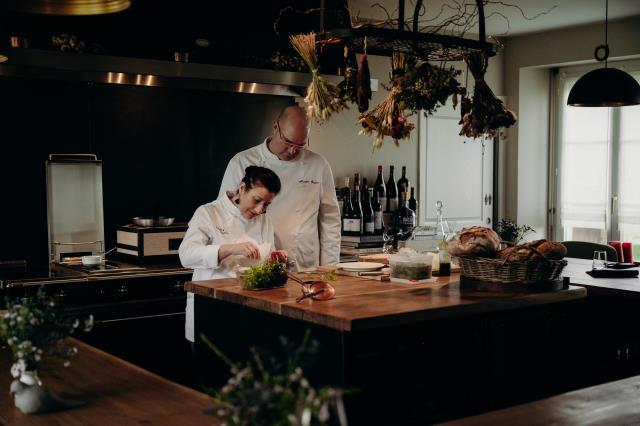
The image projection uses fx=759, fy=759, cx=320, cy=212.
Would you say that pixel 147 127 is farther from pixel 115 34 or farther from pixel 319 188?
pixel 319 188

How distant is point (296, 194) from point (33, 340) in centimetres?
263

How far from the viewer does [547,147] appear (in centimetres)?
818

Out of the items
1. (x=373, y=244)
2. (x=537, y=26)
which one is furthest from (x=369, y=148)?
(x=537, y=26)

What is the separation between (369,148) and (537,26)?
6.93 ft

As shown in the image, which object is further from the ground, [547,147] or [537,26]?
[537,26]

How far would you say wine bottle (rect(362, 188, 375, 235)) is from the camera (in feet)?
Answer: 20.4

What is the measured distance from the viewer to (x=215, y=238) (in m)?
3.66

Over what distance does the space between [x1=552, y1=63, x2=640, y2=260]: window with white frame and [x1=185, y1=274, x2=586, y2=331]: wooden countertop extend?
14.6 feet

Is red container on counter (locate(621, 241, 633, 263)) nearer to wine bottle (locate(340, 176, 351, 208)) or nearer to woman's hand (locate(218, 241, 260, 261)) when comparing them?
wine bottle (locate(340, 176, 351, 208))

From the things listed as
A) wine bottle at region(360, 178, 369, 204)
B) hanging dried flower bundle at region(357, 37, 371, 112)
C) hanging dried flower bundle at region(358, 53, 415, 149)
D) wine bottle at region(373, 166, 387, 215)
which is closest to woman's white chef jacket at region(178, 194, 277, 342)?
hanging dried flower bundle at region(358, 53, 415, 149)

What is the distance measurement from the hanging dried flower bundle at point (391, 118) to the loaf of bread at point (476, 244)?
24.2 inches

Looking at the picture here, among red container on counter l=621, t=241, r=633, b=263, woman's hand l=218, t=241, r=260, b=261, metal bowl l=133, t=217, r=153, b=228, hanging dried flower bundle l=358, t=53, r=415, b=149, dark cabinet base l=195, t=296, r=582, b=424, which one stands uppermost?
hanging dried flower bundle l=358, t=53, r=415, b=149

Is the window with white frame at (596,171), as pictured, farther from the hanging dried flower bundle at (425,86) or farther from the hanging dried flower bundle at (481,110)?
the hanging dried flower bundle at (425,86)

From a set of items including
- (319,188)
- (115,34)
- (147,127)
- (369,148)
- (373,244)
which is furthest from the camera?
(369,148)
